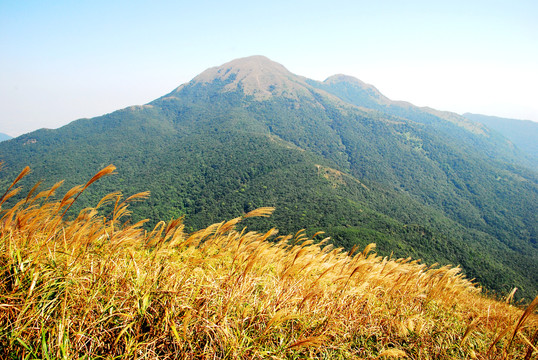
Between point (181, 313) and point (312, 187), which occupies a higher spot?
point (181, 313)

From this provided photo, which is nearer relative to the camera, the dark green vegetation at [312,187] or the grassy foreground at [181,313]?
the grassy foreground at [181,313]

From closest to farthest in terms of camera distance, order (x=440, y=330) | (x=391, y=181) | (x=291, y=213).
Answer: (x=440, y=330)
(x=291, y=213)
(x=391, y=181)

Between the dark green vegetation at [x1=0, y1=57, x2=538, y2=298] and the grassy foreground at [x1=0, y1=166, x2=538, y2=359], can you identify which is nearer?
the grassy foreground at [x1=0, y1=166, x2=538, y2=359]

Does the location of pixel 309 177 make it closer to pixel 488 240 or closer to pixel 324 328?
pixel 488 240

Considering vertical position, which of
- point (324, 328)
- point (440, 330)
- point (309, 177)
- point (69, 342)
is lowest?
point (309, 177)

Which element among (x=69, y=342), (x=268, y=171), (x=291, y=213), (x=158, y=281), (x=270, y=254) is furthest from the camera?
(x=268, y=171)

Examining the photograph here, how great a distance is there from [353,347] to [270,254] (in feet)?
4.30

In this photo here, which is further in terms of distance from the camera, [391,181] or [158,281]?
[391,181]

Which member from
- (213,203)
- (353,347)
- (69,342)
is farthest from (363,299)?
(213,203)

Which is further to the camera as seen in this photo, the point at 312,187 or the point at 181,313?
the point at 312,187

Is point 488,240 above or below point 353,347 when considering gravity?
below

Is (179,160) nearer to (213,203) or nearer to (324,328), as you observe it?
(213,203)

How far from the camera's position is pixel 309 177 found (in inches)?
4289

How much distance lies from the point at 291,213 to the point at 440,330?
7726 centimetres
